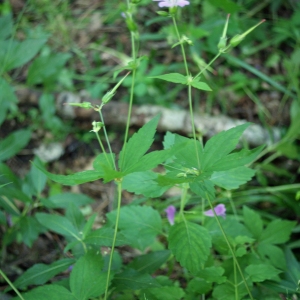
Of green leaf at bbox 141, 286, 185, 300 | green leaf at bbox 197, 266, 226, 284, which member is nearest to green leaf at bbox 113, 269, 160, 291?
green leaf at bbox 141, 286, 185, 300

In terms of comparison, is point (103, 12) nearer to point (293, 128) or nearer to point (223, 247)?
point (293, 128)

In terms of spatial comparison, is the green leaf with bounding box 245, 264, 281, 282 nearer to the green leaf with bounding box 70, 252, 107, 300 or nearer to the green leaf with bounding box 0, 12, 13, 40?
the green leaf with bounding box 70, 252, 107, 300

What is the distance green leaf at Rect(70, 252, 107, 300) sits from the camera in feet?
3.80

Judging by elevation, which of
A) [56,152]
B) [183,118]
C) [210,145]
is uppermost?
[210,145]

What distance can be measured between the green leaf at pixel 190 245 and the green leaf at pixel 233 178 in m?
0.14

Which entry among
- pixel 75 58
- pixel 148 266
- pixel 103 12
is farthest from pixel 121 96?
pixel 148 266

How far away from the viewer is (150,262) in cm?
141

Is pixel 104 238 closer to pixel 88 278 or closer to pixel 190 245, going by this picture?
pixel 88 278

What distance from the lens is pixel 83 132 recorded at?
8.01 ft

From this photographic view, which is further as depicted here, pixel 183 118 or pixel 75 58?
pixel 75 58

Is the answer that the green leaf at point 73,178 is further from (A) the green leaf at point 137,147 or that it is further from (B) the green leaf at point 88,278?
(B) the green leaf at point 88,278

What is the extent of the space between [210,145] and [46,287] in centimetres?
61

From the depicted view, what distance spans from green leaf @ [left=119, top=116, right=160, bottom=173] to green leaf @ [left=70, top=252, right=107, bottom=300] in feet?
1.08

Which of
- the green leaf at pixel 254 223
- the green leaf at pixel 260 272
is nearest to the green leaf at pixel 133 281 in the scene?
the green leaf at pixel 260 272
